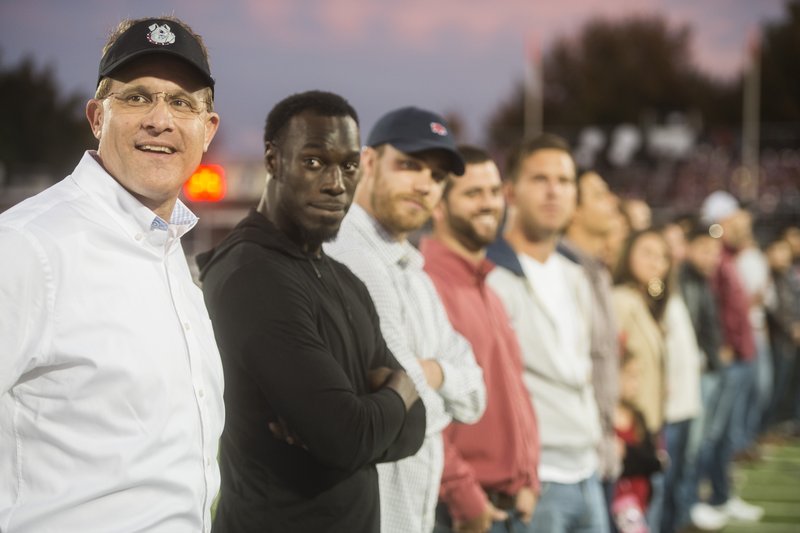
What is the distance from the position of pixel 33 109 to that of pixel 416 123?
58.7 metres

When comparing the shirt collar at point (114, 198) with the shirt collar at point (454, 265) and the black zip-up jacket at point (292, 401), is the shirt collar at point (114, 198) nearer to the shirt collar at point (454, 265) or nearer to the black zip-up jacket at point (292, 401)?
the black zip-up jacket at point (292, 401)

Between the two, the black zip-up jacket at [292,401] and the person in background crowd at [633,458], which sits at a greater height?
the black zip-up jacket at [292,401]

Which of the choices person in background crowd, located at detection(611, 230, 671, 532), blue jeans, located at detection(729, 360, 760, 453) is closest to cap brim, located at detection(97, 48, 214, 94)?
person in background crowd, located at detection(611, 230, 671, 532)

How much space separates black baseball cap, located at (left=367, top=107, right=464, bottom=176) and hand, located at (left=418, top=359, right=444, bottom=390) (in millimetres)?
802

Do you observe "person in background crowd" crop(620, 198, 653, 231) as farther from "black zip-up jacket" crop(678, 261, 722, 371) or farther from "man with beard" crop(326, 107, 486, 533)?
"man with beard" crop(326, 107, 486, 533)

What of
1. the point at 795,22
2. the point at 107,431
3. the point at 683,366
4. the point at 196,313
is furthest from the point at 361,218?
the point at 795,22

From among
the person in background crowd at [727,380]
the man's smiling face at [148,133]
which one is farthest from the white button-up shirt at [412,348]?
the person in background crowd at [727,380]

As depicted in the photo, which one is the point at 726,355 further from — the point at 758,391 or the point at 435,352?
the point at 435,352

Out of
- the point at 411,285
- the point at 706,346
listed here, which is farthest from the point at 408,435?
the point at 706,346

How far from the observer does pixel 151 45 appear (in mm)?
2166

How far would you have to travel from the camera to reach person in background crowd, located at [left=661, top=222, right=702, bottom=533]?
705 cm

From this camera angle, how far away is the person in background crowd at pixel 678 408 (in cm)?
705

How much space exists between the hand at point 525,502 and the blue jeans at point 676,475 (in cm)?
360

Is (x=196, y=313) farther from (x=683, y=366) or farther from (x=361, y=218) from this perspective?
(x=683, y=366)
